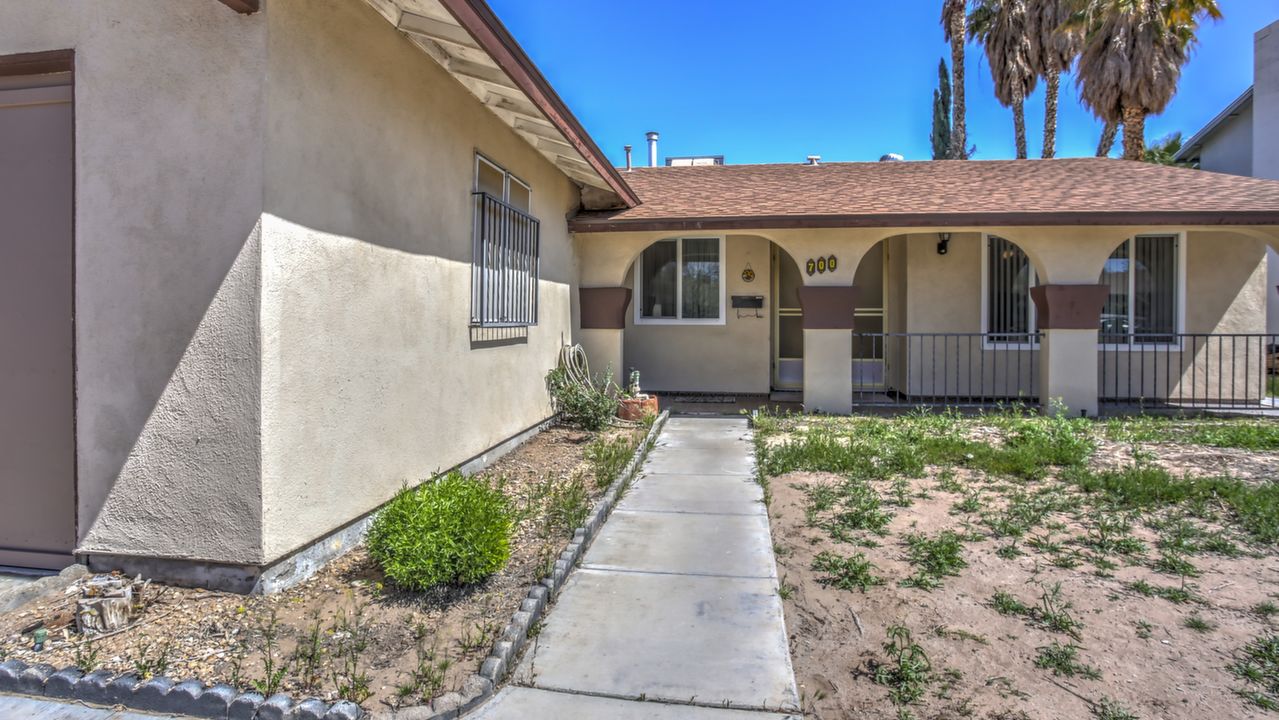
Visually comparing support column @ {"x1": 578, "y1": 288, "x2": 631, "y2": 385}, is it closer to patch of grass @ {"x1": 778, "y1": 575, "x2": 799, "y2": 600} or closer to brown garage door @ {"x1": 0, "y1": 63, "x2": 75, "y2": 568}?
patch of grass @ {"x1": 778, "y1": 575, "x2": 799, "y2": 600}

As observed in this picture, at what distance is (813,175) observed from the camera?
11.9 m

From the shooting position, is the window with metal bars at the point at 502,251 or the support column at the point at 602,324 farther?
the support column at the point at 602,324

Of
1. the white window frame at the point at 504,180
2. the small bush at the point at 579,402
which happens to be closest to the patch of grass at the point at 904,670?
the white window frame at the point at 504,180

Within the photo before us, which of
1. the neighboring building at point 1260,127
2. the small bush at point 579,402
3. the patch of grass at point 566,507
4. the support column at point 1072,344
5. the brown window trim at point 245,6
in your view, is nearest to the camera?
the brown window trim at point 245,6

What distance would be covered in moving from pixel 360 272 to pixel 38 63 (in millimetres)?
1903

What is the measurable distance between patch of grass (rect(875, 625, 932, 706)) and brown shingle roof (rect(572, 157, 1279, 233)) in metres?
6.70

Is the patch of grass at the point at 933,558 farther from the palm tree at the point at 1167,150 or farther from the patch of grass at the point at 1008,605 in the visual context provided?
the palm tree at the point at 1167,150

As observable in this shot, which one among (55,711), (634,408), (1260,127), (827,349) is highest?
(1260,127)

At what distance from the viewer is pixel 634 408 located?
888cm

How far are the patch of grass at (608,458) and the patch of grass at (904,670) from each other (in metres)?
2.97

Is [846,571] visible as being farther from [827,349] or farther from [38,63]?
[827,349]

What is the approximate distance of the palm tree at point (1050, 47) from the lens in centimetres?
1905

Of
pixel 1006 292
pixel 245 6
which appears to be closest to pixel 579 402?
pixel 245 6

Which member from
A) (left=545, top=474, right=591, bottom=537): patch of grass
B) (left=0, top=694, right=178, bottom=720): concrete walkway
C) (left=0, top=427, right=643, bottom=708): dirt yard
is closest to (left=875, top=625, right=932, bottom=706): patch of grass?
(left=0, top=427, right=643, bottom=708): dirt yard
